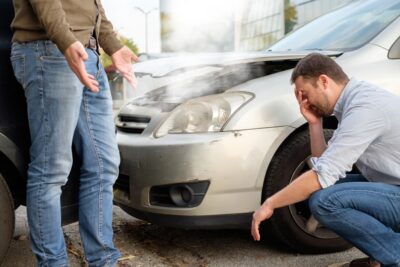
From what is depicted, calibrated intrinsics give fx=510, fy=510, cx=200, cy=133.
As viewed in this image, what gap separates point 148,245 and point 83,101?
1230mm

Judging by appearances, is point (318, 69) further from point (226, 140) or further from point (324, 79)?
point (226, 140)

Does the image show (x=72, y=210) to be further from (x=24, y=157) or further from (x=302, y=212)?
(x=302, y=212)

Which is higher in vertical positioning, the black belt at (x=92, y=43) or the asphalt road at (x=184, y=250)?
the black belt at (x=92, y=43)

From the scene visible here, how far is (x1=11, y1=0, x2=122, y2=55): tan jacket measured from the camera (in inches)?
73.7

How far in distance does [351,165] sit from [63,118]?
118 centimetres

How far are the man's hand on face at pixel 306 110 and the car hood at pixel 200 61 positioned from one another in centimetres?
47

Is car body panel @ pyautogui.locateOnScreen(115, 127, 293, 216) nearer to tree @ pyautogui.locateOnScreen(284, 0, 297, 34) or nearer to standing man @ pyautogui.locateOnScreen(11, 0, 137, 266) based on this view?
standing man @ pyautogui.locateOnScreen(11, 0, 137, 266)

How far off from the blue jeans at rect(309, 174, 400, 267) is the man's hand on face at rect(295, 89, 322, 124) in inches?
14.0

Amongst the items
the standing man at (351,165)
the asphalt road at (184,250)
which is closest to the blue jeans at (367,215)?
the standing man at (351,165)

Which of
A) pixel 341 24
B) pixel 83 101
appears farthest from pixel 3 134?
pixel 341 24

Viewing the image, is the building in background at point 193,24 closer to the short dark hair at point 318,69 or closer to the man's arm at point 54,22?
the short dark hair at point 318,69

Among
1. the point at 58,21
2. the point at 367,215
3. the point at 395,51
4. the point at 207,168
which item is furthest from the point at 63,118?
the point at 395,51

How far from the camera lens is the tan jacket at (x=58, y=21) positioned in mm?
1872

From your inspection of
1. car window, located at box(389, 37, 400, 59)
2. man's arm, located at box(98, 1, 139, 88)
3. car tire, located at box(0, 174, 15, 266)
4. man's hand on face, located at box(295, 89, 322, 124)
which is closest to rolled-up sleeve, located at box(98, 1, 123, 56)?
man's arm, located at box(98, 1, 139, 88)
